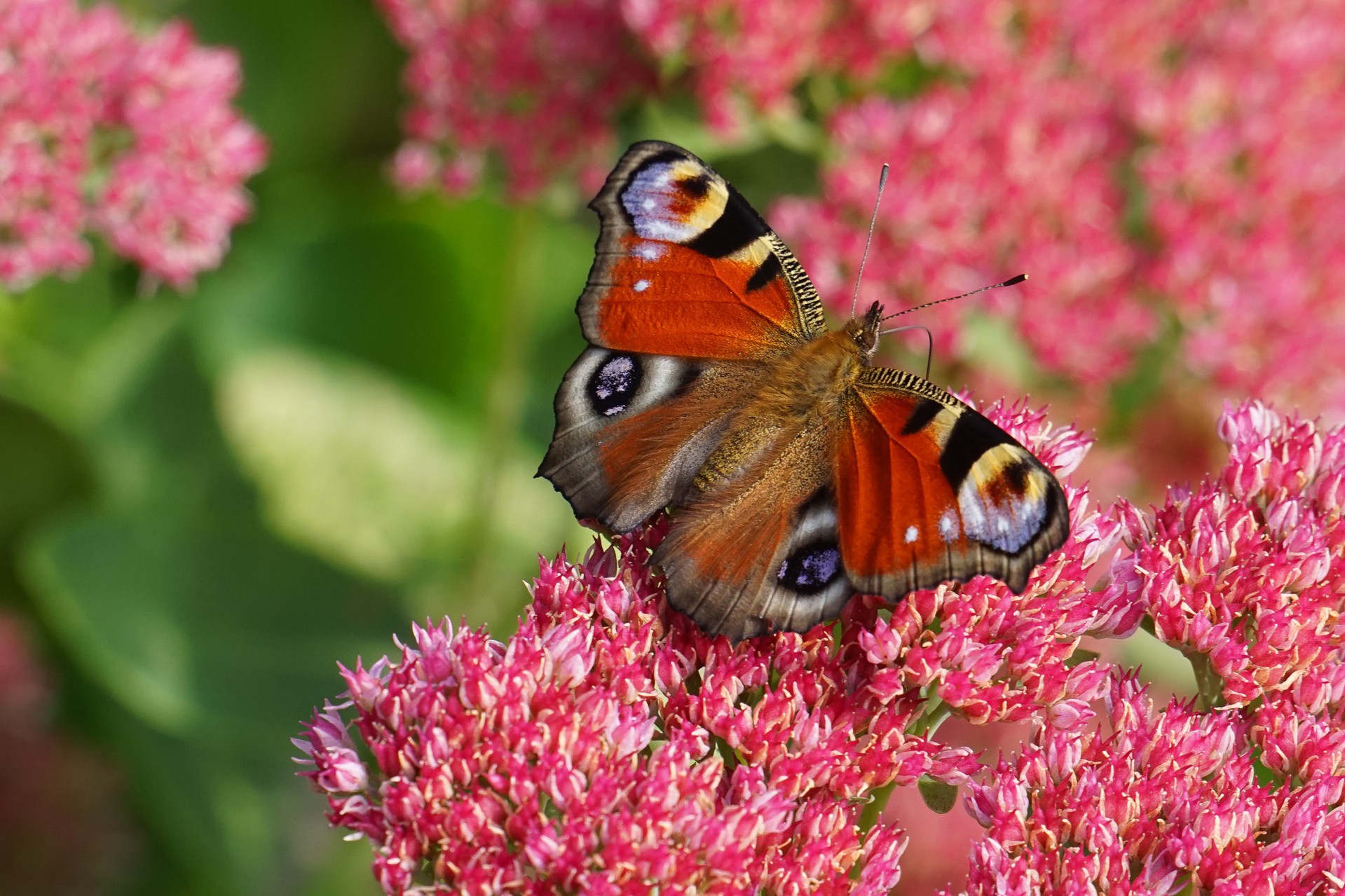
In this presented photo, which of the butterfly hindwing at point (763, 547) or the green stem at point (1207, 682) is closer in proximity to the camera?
the butterfly hindwing at point (763, 547)

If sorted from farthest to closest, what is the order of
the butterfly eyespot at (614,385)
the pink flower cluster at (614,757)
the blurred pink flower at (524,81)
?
the blurred pink flower at (524,81) → the butterfly eyespot at (614,385) → the pink flower cluster at (614,757)

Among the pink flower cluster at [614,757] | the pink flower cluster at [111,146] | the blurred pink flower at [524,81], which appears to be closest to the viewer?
the pink flower cluster at [614,757]

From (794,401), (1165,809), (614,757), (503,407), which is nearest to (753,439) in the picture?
(794,401)

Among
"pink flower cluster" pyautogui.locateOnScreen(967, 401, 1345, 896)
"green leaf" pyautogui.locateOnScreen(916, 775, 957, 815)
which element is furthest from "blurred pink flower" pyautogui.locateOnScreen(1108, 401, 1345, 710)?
"green leaf" pyautogui.locateOnScreen(916, 775, 957, 815)

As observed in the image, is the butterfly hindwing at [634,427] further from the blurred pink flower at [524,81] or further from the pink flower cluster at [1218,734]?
the blurred pink flower at [524,81]

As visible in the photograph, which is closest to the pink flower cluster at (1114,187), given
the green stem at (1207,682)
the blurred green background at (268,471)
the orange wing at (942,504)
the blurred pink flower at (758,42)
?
the blurred pink flower at (758,42)

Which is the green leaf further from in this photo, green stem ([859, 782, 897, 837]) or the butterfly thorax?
the butterfly thorax
